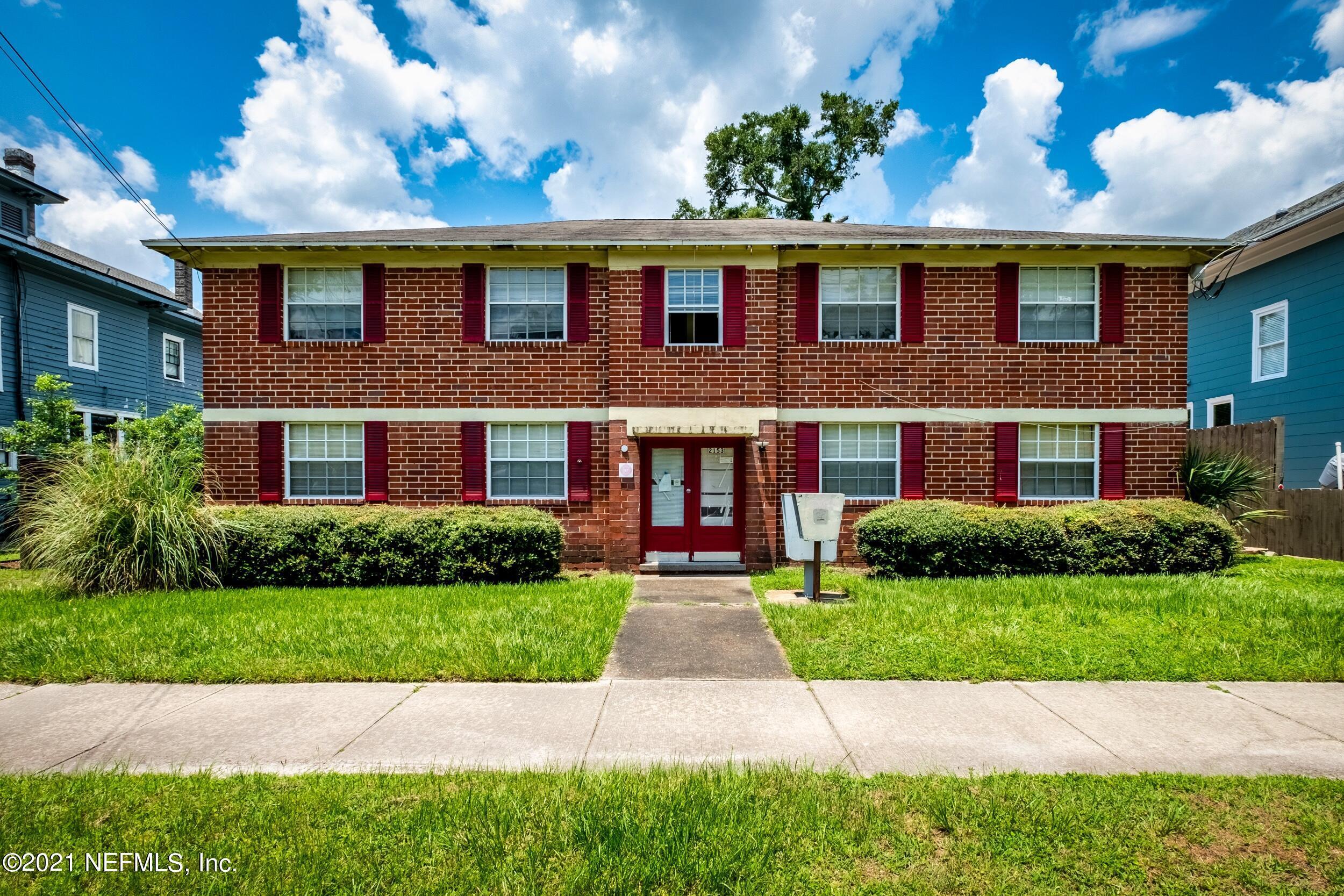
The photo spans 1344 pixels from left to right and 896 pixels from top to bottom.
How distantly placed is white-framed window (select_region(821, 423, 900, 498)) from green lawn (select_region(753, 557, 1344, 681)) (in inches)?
117

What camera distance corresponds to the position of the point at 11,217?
17.4m

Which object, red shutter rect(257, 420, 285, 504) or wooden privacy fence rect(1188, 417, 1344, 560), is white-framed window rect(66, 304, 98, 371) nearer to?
red shutter rect(257, 420, 285, 504)

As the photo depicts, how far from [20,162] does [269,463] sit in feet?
48.9

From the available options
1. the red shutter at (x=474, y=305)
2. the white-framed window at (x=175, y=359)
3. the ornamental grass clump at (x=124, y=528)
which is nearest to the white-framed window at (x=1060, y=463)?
the red shutter at (x=474, y=305)

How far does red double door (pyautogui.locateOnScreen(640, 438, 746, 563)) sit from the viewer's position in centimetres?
1194

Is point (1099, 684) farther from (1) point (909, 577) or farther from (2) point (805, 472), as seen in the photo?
(2) point (805, 472)

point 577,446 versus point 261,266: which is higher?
point 261,266

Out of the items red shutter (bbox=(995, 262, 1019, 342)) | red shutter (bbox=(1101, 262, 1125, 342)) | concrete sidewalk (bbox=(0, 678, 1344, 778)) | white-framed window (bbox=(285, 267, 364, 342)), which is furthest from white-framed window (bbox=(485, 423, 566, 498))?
red shutter (bbox=(1101, 262, 1125, 342))

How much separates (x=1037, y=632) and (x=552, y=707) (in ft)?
16.7

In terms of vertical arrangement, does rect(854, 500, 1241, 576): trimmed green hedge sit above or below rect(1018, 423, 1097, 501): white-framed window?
below

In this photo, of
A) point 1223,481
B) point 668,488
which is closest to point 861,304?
point 668,488

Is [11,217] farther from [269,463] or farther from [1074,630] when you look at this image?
[1074,630]

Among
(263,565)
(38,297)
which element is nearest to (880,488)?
(263,565)

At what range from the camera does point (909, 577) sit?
9.75 metres
